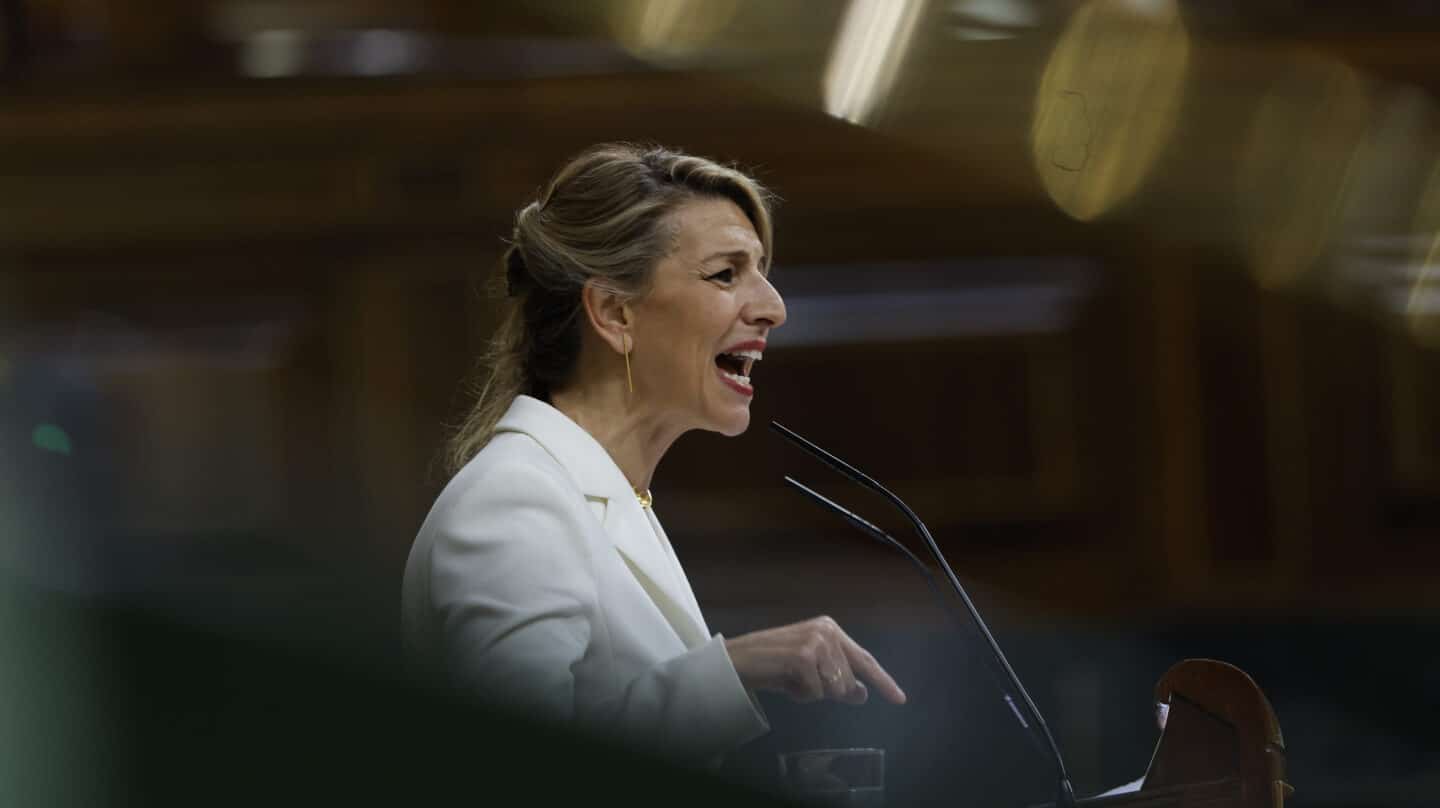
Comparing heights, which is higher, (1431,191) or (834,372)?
(1431,191)

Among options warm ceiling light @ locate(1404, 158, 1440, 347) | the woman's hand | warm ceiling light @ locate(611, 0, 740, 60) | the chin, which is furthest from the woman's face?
warm ceiling light @ locate(1404, 158, 1440, 347)

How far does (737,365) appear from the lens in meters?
1.22

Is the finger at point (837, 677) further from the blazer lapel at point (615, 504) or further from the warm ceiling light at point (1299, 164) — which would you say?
the warm ceiling light at point (1299, 164)

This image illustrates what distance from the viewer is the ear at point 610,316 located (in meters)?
1.19

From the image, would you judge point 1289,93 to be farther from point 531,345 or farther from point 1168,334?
point 531,345

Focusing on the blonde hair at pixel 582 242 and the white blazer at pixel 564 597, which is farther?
the blonde hair at pixel 582 242

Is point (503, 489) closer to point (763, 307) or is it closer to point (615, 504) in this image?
point (615, 504)

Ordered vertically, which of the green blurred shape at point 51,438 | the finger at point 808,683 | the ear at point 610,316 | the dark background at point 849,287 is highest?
the ear at point 610,316

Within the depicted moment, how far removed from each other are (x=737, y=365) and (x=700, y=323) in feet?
0.18

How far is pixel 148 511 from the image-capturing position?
8.44ft

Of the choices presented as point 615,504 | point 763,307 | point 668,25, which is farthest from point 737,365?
point 668,25

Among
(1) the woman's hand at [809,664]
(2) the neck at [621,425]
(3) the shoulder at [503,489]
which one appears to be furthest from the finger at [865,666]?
(2) the neck at [621,425]

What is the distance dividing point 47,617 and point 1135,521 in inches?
94.9

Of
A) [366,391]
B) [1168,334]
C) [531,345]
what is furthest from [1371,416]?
[531,345]
